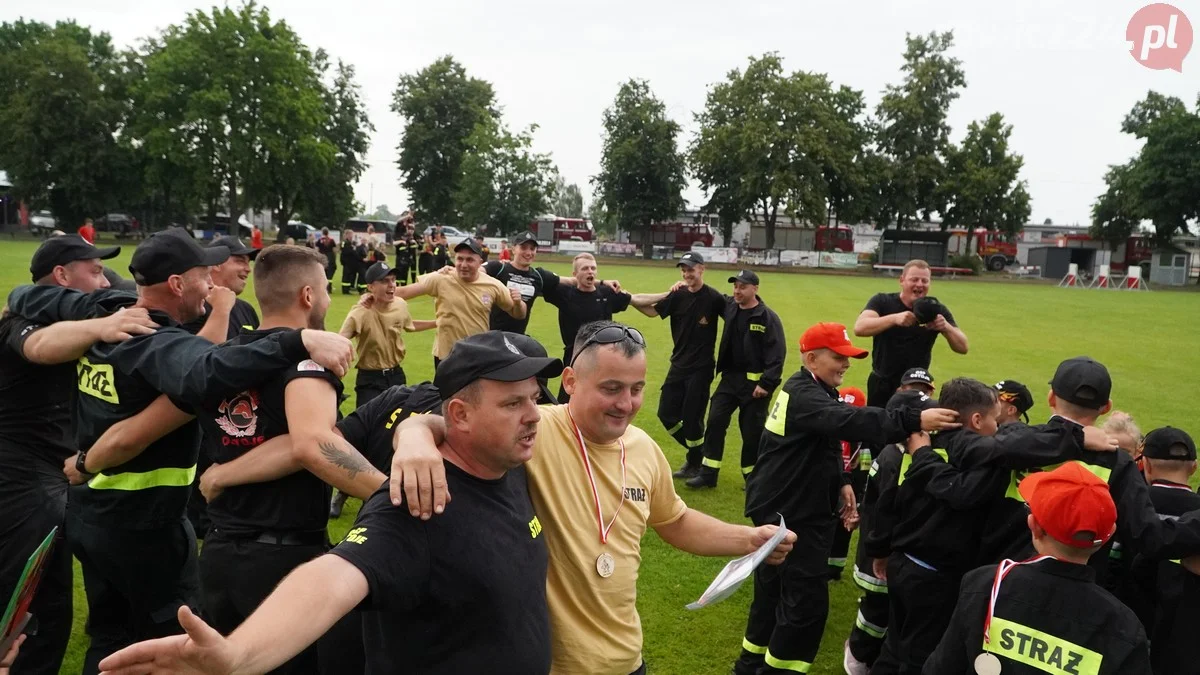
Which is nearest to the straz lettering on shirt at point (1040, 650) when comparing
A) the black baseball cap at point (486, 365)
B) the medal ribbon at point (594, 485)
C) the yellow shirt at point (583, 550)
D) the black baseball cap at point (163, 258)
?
the yellow shirt at point (583, 550)

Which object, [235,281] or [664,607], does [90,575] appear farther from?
[664,607]

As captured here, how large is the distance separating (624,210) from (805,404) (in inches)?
2553

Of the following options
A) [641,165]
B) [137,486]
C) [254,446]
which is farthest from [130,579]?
[641,165]

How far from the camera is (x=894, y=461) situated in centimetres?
490

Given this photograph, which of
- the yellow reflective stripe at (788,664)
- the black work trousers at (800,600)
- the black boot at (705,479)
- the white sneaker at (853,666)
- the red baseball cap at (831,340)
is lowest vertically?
→ the white sneaker at (853,666)

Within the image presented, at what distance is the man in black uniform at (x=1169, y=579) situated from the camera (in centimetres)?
392

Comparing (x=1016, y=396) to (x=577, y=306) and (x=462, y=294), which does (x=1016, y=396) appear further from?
(x=462, y=294)

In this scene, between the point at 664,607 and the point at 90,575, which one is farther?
the point at 664,607

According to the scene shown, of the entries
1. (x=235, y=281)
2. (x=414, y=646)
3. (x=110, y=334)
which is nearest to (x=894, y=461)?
(x=414, y=646)

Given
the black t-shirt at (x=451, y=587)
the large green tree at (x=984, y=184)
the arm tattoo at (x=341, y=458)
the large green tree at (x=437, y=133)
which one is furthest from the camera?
the large green tree at (x=437, y=133)

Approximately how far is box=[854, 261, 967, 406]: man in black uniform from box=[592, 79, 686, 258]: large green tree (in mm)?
59108

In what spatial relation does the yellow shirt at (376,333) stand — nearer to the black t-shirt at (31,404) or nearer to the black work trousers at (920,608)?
the black t-shirt at (31,404)

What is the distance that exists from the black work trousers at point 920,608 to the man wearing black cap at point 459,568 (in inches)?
108

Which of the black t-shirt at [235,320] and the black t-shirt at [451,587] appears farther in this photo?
the black t-shirt at [235,320]
